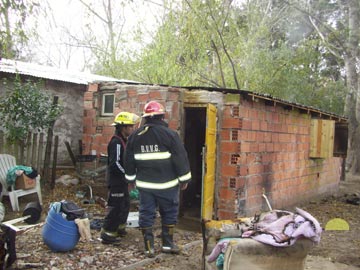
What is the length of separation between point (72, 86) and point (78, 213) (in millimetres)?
6247

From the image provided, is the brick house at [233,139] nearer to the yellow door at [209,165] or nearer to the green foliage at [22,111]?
the yellow door at [209,165]

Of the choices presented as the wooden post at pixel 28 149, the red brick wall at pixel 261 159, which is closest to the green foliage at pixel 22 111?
the wooden post at pixel 28 149

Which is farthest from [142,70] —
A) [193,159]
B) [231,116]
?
[231,116]

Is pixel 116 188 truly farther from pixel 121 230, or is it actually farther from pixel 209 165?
pixel 209 165

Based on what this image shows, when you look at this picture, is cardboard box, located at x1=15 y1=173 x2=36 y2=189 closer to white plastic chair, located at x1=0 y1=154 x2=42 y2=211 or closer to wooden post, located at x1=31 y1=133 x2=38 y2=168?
white plastic chair, located at x1=0 y1=154 x2=42 y2=211

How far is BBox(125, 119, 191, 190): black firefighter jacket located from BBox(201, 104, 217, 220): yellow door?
1495 mm

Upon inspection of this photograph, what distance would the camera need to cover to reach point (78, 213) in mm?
5344

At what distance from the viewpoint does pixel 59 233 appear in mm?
5051

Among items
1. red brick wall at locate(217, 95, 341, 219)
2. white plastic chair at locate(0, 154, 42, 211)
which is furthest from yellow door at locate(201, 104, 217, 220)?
white plastic chair at locate(0, 154, 42, 211)

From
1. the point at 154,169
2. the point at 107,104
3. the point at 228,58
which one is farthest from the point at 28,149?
the point at 228,58

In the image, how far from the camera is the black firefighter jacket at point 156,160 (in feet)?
17.2

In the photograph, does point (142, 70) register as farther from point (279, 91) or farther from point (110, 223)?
point (110, 223)

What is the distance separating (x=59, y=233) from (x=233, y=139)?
345 centimetres

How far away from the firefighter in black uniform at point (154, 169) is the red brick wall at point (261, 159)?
1974 millimetres
